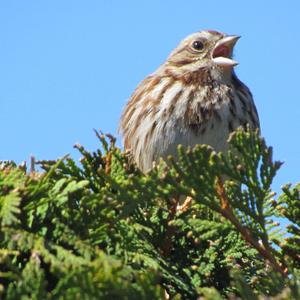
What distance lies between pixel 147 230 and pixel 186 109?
1.92 meters

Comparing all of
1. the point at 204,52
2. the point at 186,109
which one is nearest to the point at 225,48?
the point at 204,52

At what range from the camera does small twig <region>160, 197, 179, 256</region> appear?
1717 millimetres

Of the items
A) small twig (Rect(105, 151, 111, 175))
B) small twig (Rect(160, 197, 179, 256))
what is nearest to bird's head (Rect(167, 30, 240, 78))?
small twig (Rect(105, 151, 111, 175))

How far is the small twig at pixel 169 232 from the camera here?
1.72 meters

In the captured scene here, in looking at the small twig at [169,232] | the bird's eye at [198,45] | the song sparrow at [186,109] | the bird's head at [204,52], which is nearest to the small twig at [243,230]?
the small twig at [169,232]

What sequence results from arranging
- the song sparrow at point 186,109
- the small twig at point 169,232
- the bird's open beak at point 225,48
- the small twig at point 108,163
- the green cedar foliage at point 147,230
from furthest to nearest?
the bird's open beak at point 225,48, the song sparrow at point 186,109, the small twig at point 108,163, the small twig at point 169,232, the green cedar foliage at point 147,230

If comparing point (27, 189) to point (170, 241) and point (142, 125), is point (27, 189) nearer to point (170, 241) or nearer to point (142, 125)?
point (170, 241)

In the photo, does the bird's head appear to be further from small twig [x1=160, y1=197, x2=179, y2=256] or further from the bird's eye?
small twig [x1=160, y1=197, x2=179, y2=256]

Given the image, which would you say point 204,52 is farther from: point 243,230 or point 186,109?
point 243,230

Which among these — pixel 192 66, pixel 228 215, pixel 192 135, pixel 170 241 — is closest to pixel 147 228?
pixel 170 241

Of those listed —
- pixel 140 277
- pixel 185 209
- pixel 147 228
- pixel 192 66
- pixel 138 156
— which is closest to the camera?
pixel 140 277

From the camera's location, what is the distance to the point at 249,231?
5.02 ft

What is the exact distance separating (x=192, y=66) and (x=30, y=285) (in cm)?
325

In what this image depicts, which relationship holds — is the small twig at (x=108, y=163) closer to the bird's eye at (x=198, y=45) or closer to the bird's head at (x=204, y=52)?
the bird's head at (x=204, y=52)
